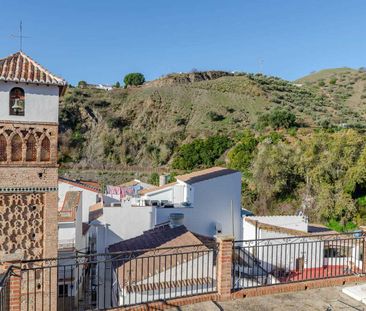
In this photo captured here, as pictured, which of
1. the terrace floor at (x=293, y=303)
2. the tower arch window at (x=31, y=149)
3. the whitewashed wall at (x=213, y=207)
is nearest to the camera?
the terrace floor at (x=293, y=303)

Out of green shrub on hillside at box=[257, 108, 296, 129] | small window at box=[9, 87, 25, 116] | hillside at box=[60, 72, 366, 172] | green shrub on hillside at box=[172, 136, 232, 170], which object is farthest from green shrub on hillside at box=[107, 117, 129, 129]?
small window at box=[9, 87, 25, 116]

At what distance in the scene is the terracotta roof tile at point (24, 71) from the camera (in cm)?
829

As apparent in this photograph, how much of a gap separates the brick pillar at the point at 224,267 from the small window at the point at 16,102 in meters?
5.74

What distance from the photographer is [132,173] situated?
36031 millimetres

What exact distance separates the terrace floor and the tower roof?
6193 mm

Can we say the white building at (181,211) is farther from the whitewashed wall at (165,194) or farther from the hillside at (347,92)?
the hillside at (347,92)

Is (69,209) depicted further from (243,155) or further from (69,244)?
(243,155)

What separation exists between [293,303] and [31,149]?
6.80m

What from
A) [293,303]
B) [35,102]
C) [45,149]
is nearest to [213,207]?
[45,149]

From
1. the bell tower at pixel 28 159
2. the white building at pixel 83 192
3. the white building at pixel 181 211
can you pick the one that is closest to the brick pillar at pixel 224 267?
the bell tower at pixel 28 159

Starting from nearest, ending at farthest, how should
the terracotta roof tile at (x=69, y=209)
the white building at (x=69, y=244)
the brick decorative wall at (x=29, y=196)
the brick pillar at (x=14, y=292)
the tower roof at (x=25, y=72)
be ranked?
the brick pillar at (x=14, y=292) → the tower roof at (x=25, y=72) → the brick decorative wall at (x=29, y=196) → the white building at (x=69, y=244) → the terracotta roof tile at (x=69, y=209)

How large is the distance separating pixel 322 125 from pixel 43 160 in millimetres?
29778

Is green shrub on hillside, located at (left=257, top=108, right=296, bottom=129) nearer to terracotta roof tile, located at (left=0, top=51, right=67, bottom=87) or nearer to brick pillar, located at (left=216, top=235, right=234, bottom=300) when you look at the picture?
terracotta roof tile, located at (left=0, top=51, right=67, bottom=87)

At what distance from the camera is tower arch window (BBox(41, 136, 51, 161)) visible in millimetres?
8719
